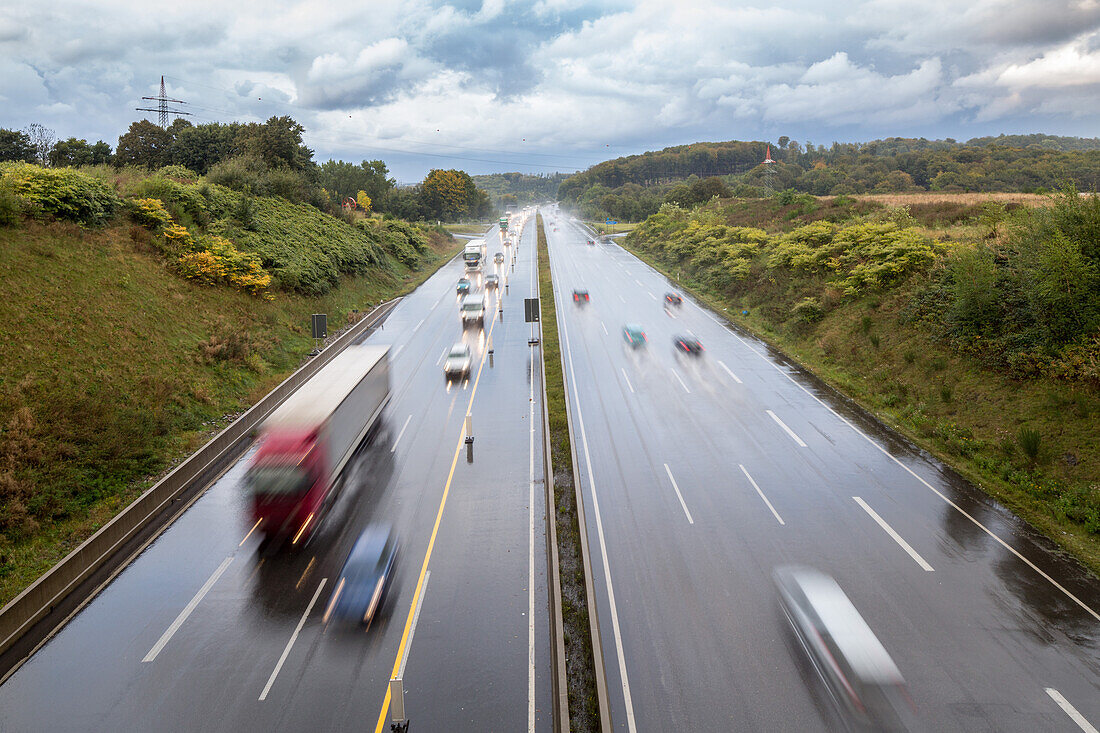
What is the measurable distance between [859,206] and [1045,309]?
3436 cm

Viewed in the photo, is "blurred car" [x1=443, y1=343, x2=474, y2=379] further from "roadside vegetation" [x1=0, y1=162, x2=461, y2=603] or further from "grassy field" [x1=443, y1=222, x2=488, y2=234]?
"grassy field" [x1=443, y1=222, x2=488, y2=234]

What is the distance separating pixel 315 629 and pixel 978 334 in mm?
29344

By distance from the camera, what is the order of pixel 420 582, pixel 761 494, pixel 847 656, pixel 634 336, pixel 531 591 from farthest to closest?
1. pixel 634 336
2. pixel 761 494
3. pixel 420 582
4. pixel 531 591
5. pixel 847 656

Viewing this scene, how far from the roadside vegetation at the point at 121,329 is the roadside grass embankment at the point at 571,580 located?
13.2 meters

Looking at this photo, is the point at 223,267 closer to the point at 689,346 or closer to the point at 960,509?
the point at 689,346

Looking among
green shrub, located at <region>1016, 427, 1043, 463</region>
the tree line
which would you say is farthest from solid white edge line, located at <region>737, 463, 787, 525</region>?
the tree line

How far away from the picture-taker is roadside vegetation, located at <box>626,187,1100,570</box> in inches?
744

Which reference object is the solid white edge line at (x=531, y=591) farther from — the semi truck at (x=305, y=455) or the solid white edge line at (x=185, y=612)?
the solid white edge line at (x=185, y=612)

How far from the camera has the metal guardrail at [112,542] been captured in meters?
12.6

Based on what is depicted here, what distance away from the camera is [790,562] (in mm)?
15070

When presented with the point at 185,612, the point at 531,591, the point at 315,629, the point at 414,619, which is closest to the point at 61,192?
the point at 185,612

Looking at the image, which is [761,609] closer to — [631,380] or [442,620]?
[442,620]

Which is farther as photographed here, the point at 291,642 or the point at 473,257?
the point at 473,257

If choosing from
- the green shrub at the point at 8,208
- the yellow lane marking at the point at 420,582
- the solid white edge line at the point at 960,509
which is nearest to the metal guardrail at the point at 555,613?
the yellow lane marking at the point at 420,582
